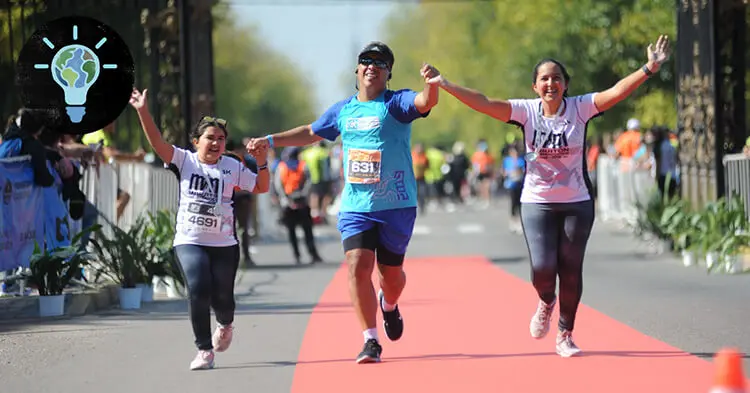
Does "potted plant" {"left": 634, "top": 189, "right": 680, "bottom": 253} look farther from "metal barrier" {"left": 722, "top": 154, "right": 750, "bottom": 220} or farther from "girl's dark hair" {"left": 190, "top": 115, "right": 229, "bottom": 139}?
"girl's dark hair" {"left": 190, "top": 115, "right": 229, "bottom": 139}

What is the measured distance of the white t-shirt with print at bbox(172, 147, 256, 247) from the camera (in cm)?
990

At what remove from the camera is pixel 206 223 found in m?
9.90

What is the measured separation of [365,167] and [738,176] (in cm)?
1057

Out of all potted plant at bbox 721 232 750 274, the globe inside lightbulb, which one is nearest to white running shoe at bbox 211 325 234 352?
potted plant at bbox 721 232 750 274

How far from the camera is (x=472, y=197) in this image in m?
54.5

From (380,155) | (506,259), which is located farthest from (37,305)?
(506,259)

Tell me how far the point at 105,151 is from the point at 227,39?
258 ft

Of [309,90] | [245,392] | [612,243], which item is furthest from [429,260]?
[309,90]

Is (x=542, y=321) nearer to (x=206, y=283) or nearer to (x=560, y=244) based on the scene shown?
(x=560, y=244)

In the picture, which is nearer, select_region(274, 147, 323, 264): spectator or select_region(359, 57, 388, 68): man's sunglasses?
select_region(359, 57, 388, 68): man's sunglasses

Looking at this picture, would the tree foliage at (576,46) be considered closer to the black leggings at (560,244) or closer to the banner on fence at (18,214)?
the banner on fence at (18,214)

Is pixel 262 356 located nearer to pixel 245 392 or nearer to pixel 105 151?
pixel 245 392

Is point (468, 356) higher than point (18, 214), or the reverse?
point (18, 214)

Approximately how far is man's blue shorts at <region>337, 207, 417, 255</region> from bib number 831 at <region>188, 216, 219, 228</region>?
30.6 inches
